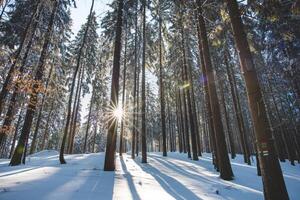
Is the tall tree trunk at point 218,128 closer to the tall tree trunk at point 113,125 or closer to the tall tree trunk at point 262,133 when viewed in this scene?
the tall tree trunk at point 262,133

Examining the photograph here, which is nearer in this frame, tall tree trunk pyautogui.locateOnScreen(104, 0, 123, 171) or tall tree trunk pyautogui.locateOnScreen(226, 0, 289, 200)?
tall tree trunk pyautogui.locateOnScreen(226, 0, 289, 200)

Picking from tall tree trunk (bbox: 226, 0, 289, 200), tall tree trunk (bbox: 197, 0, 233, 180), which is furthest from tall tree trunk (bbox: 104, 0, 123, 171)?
tall tree trunk (bbox: 226, 0, 289, 200)

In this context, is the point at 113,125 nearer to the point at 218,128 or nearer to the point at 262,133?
the point at 218,128

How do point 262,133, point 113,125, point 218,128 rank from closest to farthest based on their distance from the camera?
1. point 262,133
2. point 218,128
3. point 113,125

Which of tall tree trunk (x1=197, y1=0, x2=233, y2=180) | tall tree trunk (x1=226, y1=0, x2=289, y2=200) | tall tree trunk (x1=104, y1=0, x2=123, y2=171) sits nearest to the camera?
tall tree trunk (x1=226, y1=0, x2=289, y2=200)

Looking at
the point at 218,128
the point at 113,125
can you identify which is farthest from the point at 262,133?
the point at 113,125

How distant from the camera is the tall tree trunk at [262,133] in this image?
5.20 m

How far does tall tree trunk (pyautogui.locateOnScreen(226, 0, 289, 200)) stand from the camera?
5195 millimetres

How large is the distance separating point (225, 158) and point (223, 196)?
3.34 metres

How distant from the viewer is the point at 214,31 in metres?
9.98

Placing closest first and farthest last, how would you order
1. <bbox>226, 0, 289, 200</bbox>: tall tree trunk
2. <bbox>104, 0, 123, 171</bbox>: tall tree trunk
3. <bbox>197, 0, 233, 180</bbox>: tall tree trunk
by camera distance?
<bbox>226, 0, 289, 200</bbox>: tall tree trunk → <bbox>197, 0, 233, 180</bbox>: tall tree trunk → <bbox>104, 0, 123, 171</bbox>: tall tree trunk

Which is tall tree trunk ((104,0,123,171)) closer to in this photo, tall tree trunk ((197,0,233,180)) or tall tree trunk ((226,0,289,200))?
tall tree trunk ((197,0,233,180))

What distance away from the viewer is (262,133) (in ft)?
18.2

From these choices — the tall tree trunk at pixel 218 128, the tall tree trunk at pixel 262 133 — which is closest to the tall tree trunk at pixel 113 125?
the tall tree trunk at pixel 218 128
